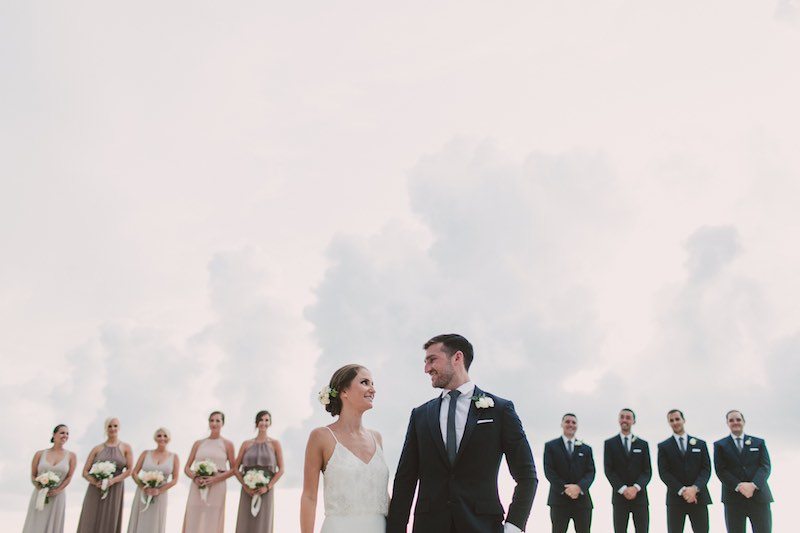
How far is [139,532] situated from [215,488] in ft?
6.02

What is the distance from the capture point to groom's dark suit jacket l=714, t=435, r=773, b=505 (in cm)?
1451

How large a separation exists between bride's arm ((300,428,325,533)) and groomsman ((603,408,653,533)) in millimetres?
9679

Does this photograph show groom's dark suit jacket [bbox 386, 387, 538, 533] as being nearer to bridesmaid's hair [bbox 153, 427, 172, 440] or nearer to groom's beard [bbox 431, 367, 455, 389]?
groom's beard [bbox 431, 367, 455, 389]

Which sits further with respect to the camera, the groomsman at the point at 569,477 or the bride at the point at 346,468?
the groomsman at the point at 569,477

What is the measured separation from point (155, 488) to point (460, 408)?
11484 millimetres

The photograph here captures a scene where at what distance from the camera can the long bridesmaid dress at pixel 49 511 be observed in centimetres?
1611

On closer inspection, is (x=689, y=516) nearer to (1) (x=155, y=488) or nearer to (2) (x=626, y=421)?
(2) (x=626, y=421)

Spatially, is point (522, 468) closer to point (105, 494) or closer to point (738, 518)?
point (738, 518)

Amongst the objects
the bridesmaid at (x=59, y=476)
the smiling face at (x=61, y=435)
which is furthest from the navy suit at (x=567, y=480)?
the smiling face at (x=61, y=435)

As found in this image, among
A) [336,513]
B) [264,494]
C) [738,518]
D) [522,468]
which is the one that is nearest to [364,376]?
[336,513]

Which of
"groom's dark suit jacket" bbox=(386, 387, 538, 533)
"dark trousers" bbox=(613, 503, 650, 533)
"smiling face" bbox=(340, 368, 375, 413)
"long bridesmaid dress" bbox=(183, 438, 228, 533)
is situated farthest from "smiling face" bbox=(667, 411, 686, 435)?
"smiling face" bbox=(340, 368, 375, 413)

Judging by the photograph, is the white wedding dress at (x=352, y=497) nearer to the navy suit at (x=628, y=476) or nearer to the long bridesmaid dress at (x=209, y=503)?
the navy suit at (x=628, y=476)

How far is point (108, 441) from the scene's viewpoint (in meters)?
16.5

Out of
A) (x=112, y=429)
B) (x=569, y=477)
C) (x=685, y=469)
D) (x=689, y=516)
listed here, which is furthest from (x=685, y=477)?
(x=112, y=429)
